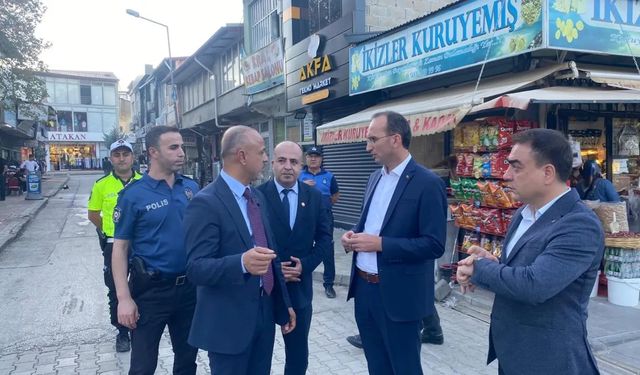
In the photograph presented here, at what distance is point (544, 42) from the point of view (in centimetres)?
529

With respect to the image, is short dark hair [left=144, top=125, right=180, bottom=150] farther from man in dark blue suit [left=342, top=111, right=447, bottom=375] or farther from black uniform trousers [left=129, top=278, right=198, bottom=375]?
man in dark blue suit [left=342, top=111, right=447, bottom=375]

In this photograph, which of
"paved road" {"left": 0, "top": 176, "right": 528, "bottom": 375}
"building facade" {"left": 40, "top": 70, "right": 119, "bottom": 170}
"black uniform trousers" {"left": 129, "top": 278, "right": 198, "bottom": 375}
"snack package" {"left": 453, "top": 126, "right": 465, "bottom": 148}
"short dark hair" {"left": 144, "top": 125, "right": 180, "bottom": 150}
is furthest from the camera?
"building facade" {"left": 40, "top": 70, "right": 119, "bottom": 170}

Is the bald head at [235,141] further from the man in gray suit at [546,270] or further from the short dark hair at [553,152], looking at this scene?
the short dark hair at [553,152]

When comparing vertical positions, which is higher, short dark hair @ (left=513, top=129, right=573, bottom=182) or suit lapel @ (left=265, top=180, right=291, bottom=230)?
short dark hair @ (left=513, top=129, right=573, bottom=182)

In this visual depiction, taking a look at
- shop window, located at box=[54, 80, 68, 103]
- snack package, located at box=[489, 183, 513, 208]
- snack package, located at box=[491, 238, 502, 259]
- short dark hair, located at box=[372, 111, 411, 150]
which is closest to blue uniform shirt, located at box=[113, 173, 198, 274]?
short dark hair, located at box=[372, 111, 411, 150]

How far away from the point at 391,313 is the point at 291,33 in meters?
10.3

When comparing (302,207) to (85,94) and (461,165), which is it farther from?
(85,94)

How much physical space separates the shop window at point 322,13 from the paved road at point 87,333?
6.34m

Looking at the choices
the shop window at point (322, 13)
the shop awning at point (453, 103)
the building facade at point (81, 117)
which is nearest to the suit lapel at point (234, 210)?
the shop awning at point (453, 103)

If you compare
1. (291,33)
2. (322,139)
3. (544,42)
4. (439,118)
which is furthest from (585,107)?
(291,33)

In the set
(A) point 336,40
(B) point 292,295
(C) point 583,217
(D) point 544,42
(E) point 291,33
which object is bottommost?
(B) point 292,295

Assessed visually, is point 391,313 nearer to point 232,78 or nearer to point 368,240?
point 368,240

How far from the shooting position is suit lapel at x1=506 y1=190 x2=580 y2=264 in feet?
6.52

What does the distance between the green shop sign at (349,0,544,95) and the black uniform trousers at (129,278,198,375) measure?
4.72 m
